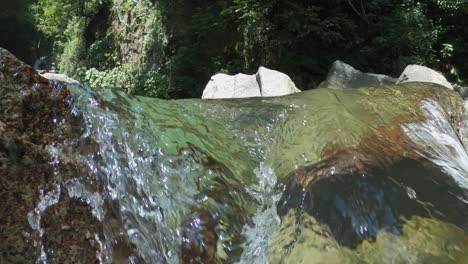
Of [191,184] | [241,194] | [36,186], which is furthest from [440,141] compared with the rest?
[36,186]

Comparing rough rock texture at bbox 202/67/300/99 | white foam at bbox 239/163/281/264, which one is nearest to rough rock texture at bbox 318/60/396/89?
rough rock texture at bbox 202/67/300/99

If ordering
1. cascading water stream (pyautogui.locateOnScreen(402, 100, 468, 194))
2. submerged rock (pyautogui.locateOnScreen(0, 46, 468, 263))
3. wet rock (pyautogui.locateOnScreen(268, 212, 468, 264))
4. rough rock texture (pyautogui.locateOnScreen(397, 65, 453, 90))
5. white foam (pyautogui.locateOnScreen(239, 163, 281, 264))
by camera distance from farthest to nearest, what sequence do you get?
1. rough rock texture (pyautogui.locateOnScreen(397, 65, 453, 90))
2. cascading water stream (pyautogui.locateOnScreen(402, 100, 468, 194))
3. white foam (pyautogui.locateOnScreen(239, 163, 281, 264))
4. wet rock (pyautogui.locateOnScreen(268, 212, 468, 264))
5. submerged rock (pyautogui.locateOnScreen(0, 46, 468, 263))

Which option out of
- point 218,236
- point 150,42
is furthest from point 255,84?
point 150,42

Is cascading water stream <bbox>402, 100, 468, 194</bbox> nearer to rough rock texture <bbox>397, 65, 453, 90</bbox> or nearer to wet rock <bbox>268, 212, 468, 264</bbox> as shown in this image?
wet rock <bbox>268, 212, 468, 264</bbox>

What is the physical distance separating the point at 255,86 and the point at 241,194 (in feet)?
9.64

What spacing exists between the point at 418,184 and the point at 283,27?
6115 millimetres

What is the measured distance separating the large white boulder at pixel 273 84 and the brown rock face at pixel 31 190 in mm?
3250

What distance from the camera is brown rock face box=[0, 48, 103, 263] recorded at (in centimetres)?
200

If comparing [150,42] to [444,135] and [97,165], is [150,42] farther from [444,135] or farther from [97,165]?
[97,165]

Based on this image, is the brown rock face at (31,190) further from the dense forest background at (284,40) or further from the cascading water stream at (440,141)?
the dense forest background at (284,40)

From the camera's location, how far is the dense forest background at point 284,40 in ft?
27.2

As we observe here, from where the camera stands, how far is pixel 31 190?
81.9 inches

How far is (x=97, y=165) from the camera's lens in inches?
91.7

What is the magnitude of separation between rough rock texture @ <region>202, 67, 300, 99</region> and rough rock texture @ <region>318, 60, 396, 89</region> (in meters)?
0.70
